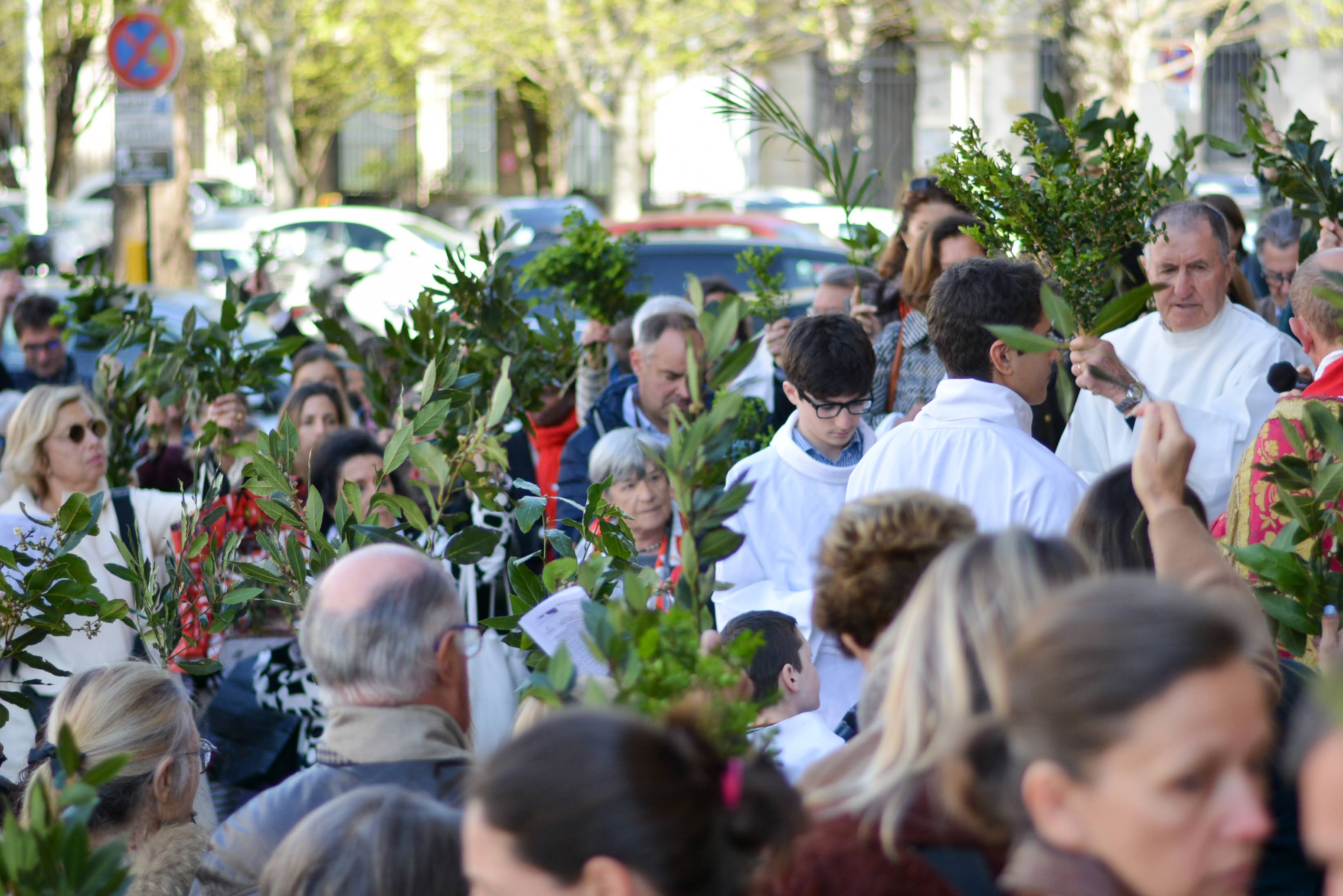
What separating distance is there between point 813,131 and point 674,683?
1251 inches

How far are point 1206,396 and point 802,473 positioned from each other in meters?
1.44

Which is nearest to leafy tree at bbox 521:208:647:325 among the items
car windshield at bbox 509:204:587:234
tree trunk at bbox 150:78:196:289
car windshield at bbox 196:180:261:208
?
tree trunk at bbox 150:78:196:289

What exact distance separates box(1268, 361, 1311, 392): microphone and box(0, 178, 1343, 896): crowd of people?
19 centimetres

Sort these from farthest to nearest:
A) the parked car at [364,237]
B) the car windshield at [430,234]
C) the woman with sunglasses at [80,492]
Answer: the car windshield at [430,234] → the parked car at [364,237] → the woman with sunglasses at [80,492]

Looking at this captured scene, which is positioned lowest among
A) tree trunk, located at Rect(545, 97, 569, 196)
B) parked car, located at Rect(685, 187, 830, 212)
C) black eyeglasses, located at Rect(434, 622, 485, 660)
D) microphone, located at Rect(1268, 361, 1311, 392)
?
black eyeglasses, located at Rect(434, 622, 485, 660)

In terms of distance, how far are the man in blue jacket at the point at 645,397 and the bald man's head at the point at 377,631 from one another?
103 inches

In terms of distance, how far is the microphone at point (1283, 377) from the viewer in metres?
4.26

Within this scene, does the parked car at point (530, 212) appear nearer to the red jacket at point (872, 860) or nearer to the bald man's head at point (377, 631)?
the bald man's head at point (377, 631)

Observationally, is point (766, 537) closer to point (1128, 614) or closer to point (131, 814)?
point (131, 814)

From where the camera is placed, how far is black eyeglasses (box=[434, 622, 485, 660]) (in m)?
2.72

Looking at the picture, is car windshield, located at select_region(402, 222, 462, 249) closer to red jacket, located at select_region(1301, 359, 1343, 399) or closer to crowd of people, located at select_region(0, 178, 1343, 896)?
crowd of people, located at select_region(0, 178, 1343, 896)

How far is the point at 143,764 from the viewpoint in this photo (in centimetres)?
308

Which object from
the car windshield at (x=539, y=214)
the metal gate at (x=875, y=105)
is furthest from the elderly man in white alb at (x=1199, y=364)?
the metal gate at (x=875, y=105)

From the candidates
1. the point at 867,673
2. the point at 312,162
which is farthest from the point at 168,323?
the point at 312,162
